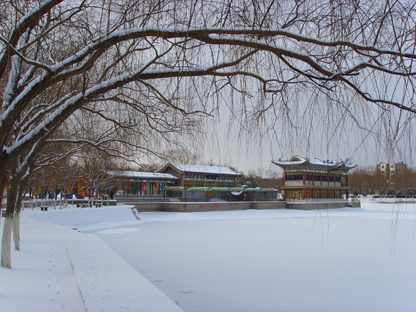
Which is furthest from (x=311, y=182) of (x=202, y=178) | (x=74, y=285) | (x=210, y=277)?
(x=74, y=285)

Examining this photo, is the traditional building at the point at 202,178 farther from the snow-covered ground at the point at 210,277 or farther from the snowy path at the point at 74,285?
the snowy path at the point at 74,285

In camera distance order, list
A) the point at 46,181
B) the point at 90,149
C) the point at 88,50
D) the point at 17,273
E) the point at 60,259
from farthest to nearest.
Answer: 1. the point at 46,181
2. the point at 90,149
3. the point at 60,259
4. the point at 17,273
5. the point at 88,50

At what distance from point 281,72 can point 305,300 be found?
3.83 metres

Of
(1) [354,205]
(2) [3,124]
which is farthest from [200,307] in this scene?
(1) [354,205]

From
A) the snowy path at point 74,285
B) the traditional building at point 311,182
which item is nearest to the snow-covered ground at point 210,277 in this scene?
the snowy path at point 74,285

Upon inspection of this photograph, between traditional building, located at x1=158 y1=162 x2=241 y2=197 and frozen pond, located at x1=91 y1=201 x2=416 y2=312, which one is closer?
frozen pond, located at x1=91 y1=201 x2=416 y2=312

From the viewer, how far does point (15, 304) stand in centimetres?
381

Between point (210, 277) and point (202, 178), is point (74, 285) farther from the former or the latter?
point (202, 178)

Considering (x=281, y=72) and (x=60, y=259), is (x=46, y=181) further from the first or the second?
(x=281, y=72)

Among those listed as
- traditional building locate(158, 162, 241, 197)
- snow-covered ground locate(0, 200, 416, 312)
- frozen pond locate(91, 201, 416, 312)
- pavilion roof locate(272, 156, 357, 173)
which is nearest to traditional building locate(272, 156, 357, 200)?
pavilion roof locate(272, 156, 357, 173)

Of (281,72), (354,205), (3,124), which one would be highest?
(281,72)

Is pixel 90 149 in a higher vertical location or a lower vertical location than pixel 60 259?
higher

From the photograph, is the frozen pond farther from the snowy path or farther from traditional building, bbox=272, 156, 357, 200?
traditional building, bbox=272, 156, 357, 200

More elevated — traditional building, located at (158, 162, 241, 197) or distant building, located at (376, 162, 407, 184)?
traditional building, located at (158, 162, 241, 197)
